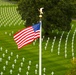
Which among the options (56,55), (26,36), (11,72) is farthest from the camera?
(56,55)

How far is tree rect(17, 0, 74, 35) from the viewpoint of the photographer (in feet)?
151

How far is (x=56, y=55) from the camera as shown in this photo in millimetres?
36938

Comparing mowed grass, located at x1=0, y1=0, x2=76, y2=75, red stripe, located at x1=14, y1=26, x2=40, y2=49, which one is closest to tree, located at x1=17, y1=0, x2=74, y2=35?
mowed grass, located at x1=0, y1=0, x2=76, y2=75

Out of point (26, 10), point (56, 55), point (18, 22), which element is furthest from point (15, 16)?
point (56, 55)

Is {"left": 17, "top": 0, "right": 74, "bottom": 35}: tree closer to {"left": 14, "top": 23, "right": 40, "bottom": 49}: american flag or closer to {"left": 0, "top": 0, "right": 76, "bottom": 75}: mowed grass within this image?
{"left": 0, "top": 0, "right": 76, "bottom": 75}: mowed grass

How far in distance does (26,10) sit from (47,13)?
11.4 feet

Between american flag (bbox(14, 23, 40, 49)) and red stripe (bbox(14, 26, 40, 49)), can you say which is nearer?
american flag (bbox(14, 23, 40, 49))

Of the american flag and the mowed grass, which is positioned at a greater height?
the american flag

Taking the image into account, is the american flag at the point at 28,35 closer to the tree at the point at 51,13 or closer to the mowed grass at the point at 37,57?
the mowed grass at the point at 37,57

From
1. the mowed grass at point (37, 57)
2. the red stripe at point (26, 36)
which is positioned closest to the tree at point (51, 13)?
the mowed grass at point (37, 57)

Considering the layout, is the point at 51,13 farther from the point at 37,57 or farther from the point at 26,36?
the point at 26,36

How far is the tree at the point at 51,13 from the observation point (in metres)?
46.0

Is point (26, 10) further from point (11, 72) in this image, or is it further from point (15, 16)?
point (15, 16)

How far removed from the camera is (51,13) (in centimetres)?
4578
